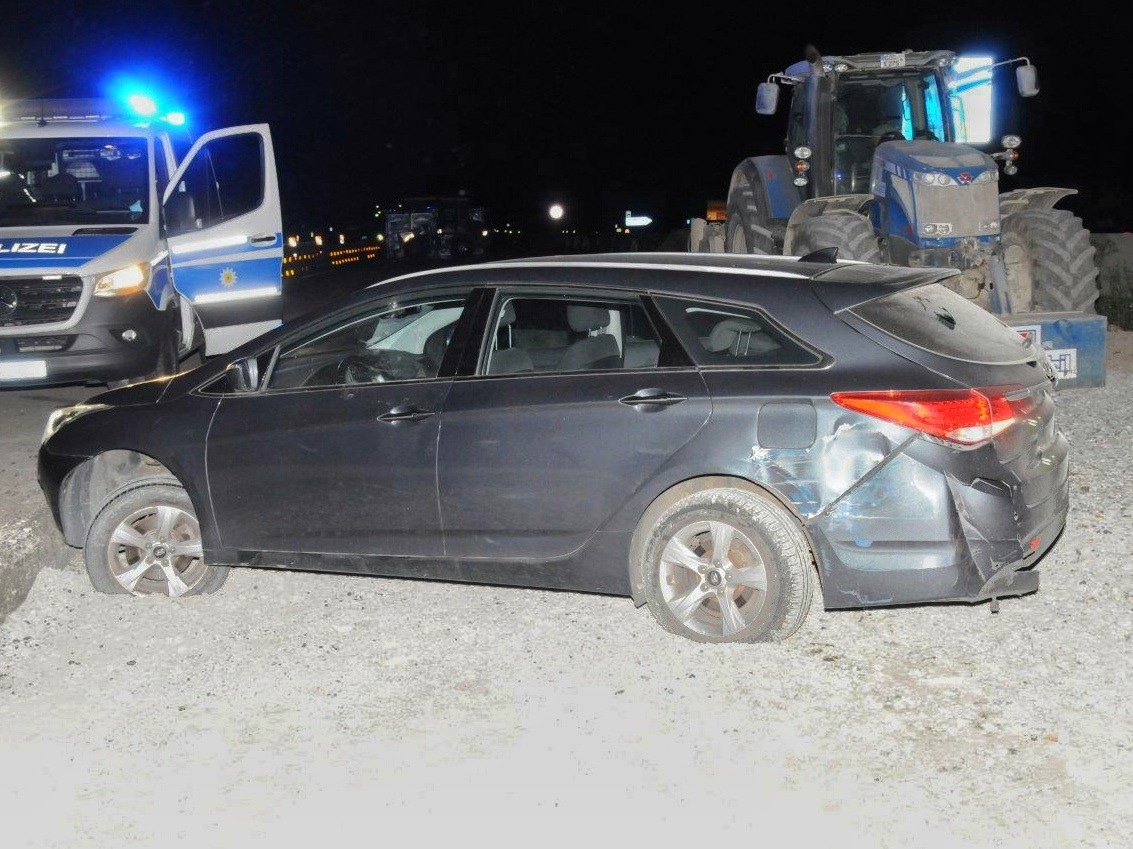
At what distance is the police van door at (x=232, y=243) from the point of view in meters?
11.8

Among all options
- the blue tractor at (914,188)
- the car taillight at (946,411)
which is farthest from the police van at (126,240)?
the car taillight at (946,411)

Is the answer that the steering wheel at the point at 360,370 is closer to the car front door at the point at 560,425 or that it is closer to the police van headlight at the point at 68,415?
the car front door at the point at 560,425

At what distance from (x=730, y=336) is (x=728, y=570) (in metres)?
0.93

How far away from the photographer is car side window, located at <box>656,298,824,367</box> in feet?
16.3

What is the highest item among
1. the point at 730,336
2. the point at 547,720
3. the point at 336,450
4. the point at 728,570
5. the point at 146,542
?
the point at 730,336

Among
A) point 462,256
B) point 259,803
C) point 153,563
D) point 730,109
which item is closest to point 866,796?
point 259,803

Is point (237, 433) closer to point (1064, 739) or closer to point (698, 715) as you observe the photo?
point (698, 715)

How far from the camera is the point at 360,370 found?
5.87 metres

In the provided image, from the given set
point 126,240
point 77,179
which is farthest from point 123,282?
point 77,179

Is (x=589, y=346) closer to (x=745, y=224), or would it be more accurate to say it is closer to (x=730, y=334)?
(x=730, y=334)

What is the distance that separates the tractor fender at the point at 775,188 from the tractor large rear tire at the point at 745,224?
14 cm

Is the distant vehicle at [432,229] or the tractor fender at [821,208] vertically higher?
the tractor fender at [821,208]

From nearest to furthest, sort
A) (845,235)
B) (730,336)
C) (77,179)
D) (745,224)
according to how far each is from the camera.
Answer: (730,336) < (845,235) < (77,179) < (745,224)

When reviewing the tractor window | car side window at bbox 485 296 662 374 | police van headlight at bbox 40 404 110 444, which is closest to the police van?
police van headlight at bbox 40 404 110 444
